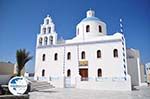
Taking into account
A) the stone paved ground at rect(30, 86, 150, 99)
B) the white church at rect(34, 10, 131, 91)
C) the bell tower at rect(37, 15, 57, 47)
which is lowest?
the stone paved ground at rect(30, 86, 150, 99)

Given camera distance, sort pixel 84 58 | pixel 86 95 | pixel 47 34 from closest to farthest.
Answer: pixel 86 95 < pixel 84 58 < pixel 47 34

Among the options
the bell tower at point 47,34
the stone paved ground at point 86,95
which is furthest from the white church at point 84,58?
the stone paved ground at point 86,95

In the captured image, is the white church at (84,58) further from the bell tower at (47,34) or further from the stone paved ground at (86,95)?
the stone paved ground at (86,95)

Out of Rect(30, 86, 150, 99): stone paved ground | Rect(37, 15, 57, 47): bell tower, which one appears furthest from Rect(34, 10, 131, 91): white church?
Rect(30, 86, 150, 99): stone paved ground

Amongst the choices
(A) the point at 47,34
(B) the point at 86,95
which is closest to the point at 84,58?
(A) the point at 47,34

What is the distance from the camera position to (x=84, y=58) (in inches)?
706

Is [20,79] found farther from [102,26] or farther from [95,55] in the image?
[102,26]

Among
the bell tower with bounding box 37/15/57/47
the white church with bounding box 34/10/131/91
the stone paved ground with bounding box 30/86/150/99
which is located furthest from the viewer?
the bell tower with bounding box 37/15/57/47

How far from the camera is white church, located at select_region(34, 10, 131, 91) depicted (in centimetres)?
1482

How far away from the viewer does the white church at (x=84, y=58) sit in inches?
583

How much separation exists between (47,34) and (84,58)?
5730 millimetres

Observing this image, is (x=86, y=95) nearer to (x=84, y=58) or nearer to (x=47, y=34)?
(x=84, y=58)

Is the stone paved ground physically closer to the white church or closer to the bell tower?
the white church

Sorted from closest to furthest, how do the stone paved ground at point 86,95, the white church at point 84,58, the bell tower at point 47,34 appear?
the stone paved ground at point 86,95 → the white church at point 84,58 → the bell tower at point 47,34
